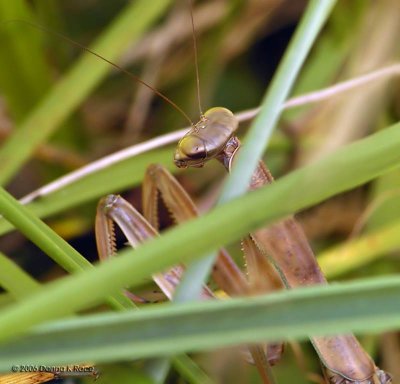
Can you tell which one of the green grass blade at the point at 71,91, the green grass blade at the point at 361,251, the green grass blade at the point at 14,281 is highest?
the green grass blade at the point at 71,91

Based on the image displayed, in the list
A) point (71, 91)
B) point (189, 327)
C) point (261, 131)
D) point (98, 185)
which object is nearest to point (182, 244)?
point (189, 327)

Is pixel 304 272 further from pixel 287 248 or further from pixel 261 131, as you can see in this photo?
pixel 261 131

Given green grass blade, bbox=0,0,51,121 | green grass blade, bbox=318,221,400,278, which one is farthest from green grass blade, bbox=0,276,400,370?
green grass blade, bbox=0,0,51,121

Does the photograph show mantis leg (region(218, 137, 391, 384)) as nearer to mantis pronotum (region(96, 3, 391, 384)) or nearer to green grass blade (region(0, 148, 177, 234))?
mantis pronotum (region(96, 3, 391, 384))

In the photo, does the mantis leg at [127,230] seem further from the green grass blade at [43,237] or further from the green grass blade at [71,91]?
the green grass blade at [71,91]

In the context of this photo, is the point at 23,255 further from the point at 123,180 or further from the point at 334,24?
the point at 334,24

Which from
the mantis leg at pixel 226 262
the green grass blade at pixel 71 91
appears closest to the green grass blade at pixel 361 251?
the mantis leg at pixel 226 262

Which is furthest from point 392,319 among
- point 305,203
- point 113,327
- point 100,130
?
point 100,130
